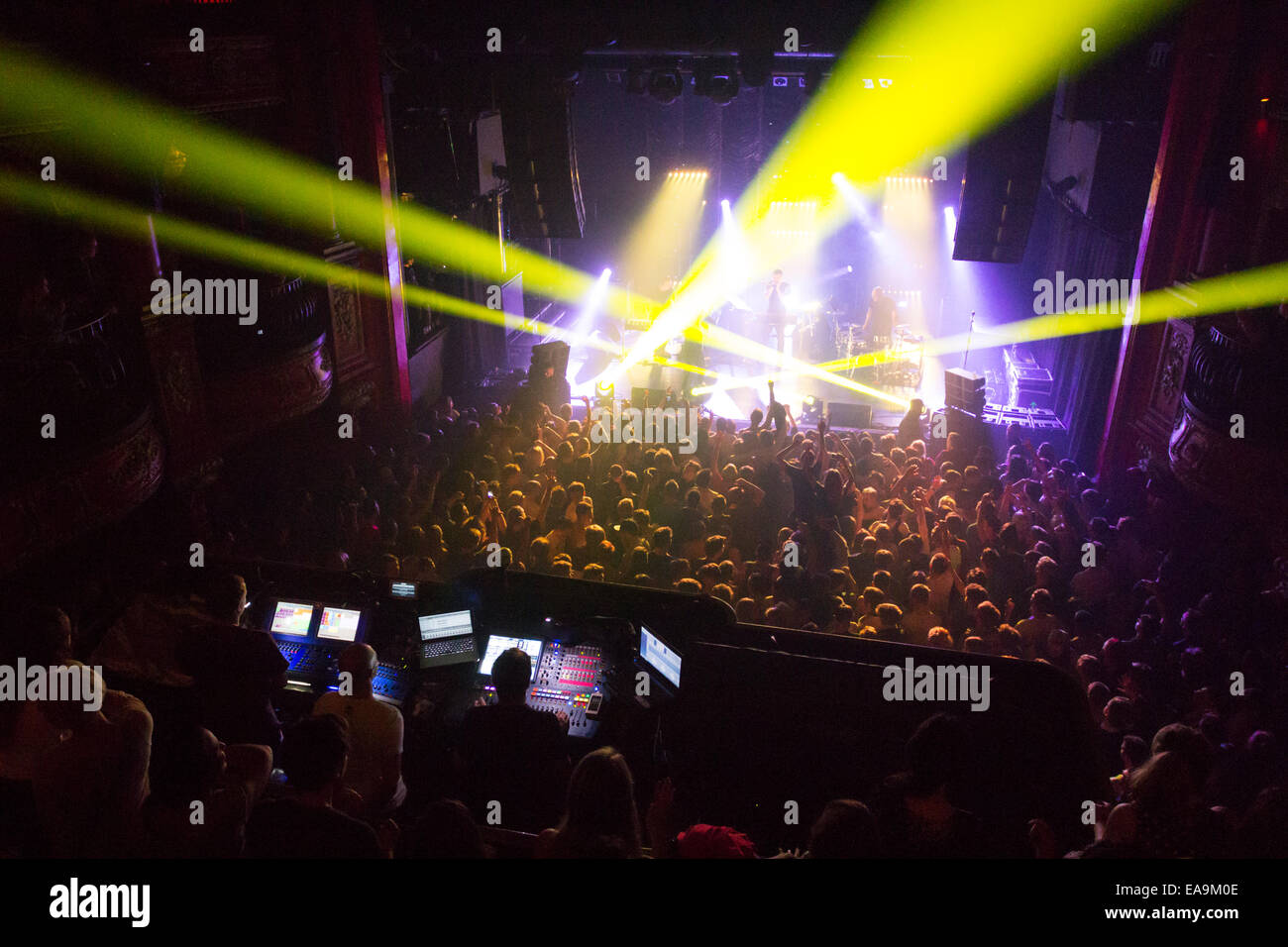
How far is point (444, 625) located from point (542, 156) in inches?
227

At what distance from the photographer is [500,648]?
4.62 metres

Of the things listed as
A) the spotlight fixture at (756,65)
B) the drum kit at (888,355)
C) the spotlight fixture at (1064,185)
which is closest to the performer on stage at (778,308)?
the drum kit at (888,355)

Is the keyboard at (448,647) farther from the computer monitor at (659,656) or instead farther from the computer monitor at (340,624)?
the computer monitor at (659,656)

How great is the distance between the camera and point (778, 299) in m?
14.8

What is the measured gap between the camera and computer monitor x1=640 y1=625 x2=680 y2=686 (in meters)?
4.17

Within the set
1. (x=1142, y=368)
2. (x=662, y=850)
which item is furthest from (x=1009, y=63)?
(x=662, y=850)

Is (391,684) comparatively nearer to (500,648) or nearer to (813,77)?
(500,648)

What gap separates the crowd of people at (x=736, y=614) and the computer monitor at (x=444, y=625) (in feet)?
2.27

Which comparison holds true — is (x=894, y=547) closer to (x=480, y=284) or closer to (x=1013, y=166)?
(x=1013, y=166)

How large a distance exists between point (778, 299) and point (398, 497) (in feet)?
32.4

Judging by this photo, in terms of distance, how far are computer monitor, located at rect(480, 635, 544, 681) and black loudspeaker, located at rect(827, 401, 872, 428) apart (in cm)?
764

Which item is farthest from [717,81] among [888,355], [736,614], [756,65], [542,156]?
[888,355]

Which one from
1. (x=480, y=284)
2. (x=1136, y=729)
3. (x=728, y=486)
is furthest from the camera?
(x=480, y=284)

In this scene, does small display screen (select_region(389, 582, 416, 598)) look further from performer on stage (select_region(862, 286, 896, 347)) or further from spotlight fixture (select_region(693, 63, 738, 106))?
performer on stage (select_region(862, 286, 896, 347))
